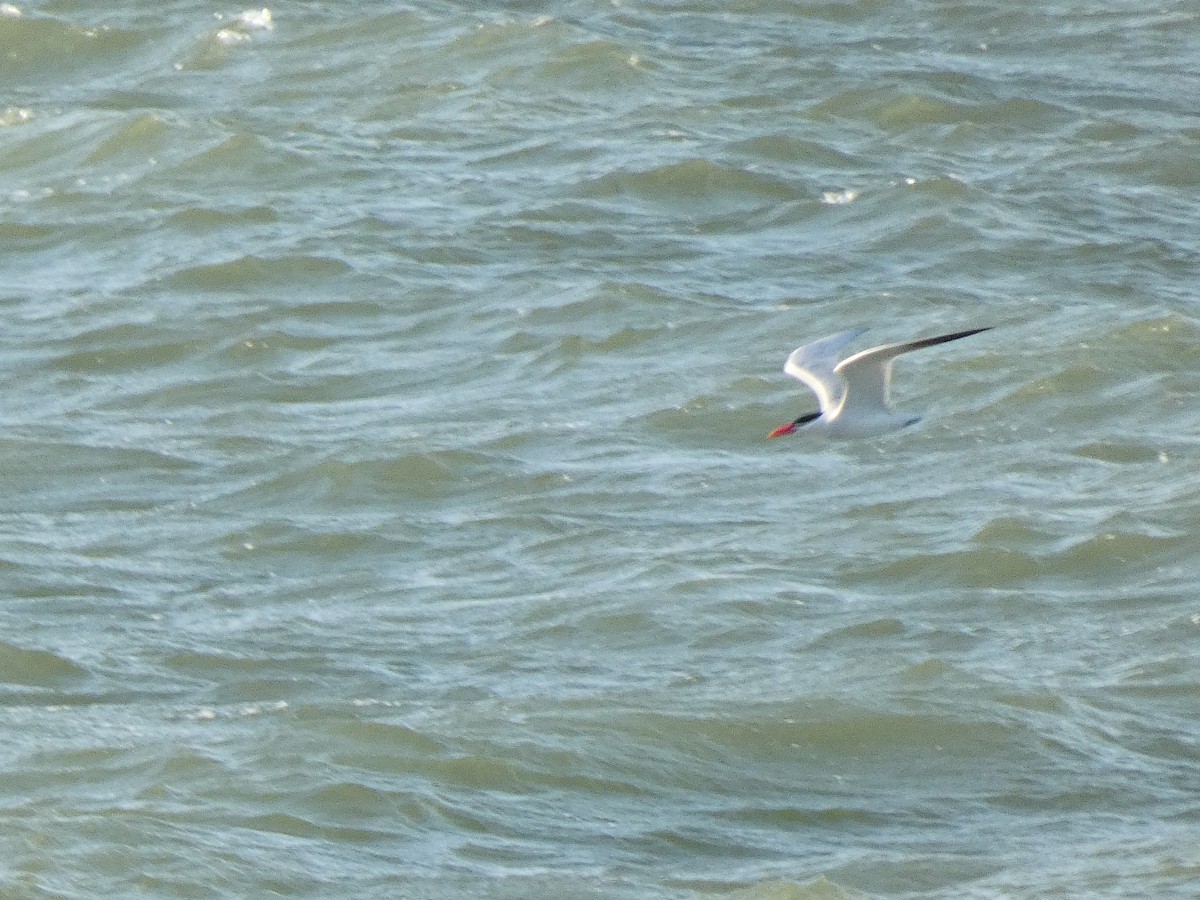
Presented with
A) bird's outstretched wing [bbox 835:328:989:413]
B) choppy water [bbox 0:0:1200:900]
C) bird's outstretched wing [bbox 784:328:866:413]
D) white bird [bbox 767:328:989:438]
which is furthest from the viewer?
bird's outstretched wing [bbox 784:328:866:413]

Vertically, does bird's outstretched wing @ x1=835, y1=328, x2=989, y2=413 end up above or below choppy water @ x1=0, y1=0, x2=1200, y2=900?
above

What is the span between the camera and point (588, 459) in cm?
1252

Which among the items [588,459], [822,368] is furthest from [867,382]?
[588,459]

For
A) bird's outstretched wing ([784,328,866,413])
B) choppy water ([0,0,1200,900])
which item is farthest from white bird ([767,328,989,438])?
choppy water ([0,0,1200,900])

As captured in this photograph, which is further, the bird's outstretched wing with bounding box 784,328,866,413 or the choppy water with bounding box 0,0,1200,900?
the bird's outstretched wing with bounding box 784,328,866,413

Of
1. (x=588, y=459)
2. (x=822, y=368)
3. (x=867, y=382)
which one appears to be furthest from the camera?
(x=588, y=459)

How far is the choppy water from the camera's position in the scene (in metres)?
8.66

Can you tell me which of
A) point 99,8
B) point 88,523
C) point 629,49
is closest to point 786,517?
point 88,523

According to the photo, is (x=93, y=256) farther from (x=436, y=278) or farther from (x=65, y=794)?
(x=65, y=794)

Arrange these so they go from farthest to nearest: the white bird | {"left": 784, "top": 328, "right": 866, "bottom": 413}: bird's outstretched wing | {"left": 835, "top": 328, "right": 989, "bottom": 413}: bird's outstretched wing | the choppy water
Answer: {"left": 784, "top": 328, "right": 866, "bottom": 413}: bird's outstretched wing
the white bird
{"left": 835, "top": 328, "right": 989, "bottom": 413}: bird's outstretched wing
the choppy water

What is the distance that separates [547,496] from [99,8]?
1048 centimetres

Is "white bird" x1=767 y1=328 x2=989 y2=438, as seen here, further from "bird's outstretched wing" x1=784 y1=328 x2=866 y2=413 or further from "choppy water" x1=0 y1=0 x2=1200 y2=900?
"choppy water" x1=0 y1=0 x2=1200 y2=900

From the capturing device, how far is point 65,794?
858cm

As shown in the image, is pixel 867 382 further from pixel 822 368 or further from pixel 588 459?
pixel 588 459
